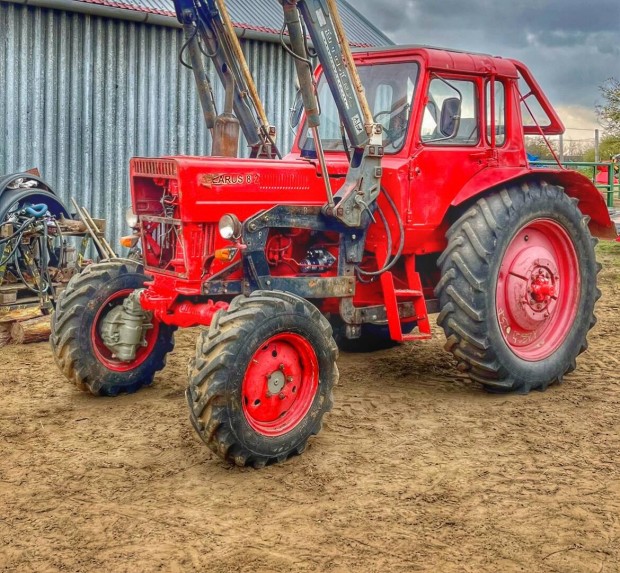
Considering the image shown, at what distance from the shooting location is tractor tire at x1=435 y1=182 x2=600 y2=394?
5875 mm

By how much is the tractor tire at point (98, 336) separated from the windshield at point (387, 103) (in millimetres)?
1646

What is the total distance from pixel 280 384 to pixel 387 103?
2.25 metres

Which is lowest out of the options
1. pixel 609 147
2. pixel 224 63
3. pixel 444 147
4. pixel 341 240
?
pixel 341 240

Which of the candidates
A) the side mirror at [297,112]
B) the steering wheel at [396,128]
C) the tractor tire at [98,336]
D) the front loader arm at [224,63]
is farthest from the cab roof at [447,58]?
the tractor tire at [98,336]

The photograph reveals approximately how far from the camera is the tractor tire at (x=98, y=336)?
5.80 metres

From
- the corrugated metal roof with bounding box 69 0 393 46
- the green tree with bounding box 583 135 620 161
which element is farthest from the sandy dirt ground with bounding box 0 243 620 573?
the green tree with bounding box 583 135 620 161

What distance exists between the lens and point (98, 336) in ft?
19.5

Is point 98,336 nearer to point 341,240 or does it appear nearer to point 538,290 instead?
point 341,240

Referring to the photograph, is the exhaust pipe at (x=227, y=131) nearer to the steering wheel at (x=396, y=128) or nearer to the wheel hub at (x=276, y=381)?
the steering wheel at (x=396, y=128)

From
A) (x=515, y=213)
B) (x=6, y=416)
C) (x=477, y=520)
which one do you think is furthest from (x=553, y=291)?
(x=6, y=416)

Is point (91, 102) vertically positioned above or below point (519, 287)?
above

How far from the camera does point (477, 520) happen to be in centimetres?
406

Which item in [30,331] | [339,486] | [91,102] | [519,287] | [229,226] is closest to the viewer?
[339,486]

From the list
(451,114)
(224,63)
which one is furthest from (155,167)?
(451,114)
